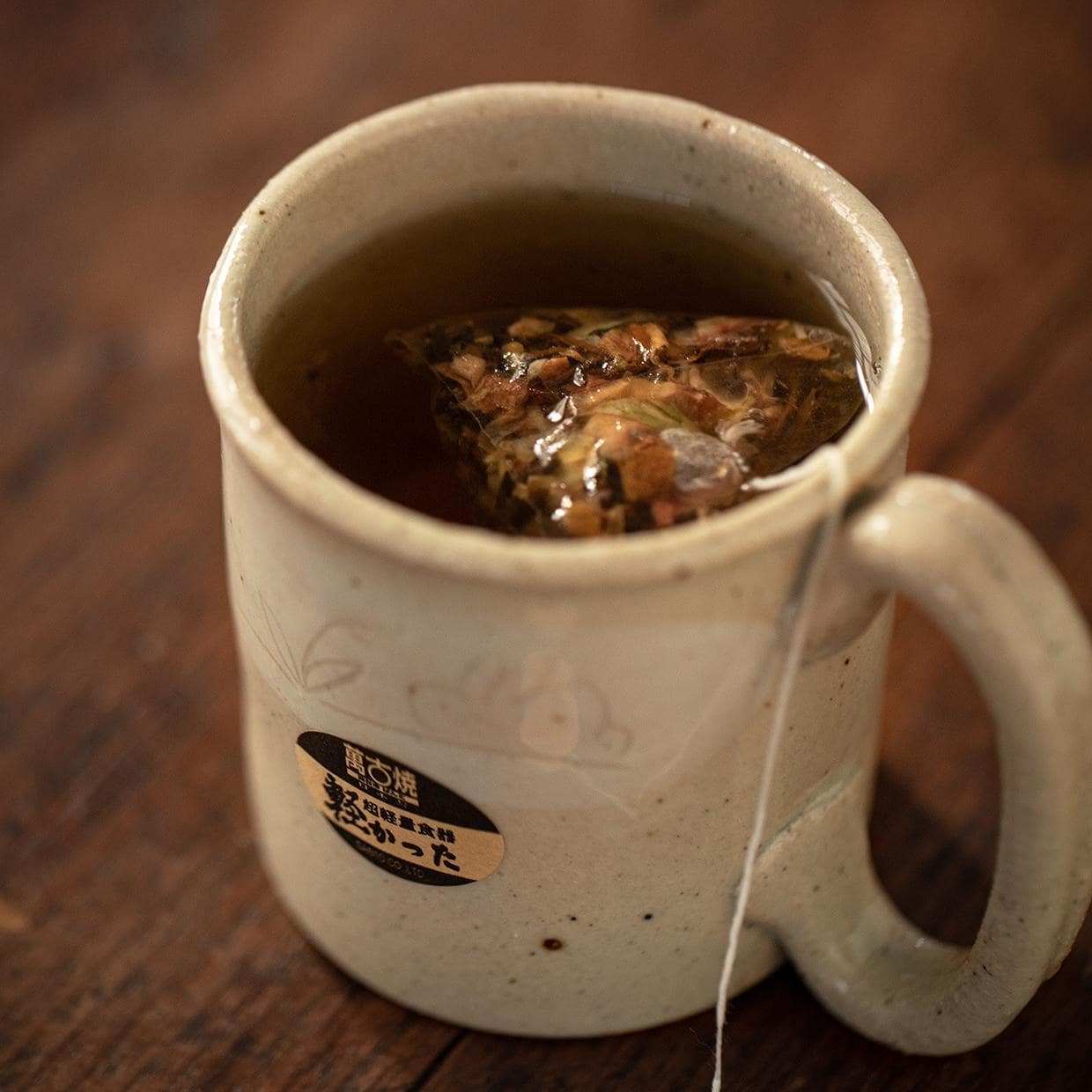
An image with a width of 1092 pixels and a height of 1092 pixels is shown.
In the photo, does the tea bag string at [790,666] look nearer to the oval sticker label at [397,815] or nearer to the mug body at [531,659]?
the mug body at [531,659]

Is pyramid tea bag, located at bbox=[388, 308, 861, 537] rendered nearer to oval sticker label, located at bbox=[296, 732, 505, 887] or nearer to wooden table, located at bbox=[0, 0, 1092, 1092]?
oval sticker label, located at bbox=[296, 732, 505, 887]

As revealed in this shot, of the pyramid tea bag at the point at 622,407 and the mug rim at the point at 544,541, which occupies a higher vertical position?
the mug rim at the point at 544,541

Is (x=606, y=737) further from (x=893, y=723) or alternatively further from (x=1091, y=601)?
(x=1091, y=601)

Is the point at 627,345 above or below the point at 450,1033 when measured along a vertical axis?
above

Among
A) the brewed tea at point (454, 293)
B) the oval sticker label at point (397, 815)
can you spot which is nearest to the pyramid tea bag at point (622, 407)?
the brewed tea at point (454, 293)

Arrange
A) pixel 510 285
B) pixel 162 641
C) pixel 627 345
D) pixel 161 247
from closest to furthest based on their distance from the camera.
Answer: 1. pixel 627 345
2. pixel 510 285
3. pixel 162 641
4. pixel 161 247

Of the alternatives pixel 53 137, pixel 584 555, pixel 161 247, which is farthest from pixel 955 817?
pixel 53 137

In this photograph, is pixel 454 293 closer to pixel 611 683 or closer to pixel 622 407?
pixel 622 407
